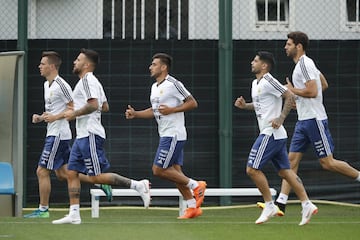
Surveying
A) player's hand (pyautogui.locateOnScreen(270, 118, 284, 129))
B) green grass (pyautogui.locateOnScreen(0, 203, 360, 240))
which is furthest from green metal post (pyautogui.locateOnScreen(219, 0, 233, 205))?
player's hand (pyautogui.locateOnScreen(270, 118, 284, 129))

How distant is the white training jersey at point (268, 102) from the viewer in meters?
11.7

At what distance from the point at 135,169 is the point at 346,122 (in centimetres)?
281

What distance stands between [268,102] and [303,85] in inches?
19.6

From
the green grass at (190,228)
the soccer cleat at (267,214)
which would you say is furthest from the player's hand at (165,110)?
the soccer cleat at (267,214)

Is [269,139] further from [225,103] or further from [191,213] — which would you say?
[225,103]

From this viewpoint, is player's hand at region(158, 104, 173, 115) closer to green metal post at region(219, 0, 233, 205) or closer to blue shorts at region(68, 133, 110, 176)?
blue shorts at region(68, 133, 110, 176)

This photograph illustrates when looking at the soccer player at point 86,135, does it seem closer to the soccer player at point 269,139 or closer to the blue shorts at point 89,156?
the blue shorts at point 89,156

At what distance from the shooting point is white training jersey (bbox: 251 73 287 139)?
11.7 meters

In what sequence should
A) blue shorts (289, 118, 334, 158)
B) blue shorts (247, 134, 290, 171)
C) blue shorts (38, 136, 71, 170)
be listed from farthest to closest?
blue shorts (38, 136, 71, 170) < blue shorts (289, 118, 334, 158) < blue shorts (247, 134, 290, 171)

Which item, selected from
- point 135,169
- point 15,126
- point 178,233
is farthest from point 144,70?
point 178,233

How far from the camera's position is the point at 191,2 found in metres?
16.5

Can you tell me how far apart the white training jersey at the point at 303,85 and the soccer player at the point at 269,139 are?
334mm

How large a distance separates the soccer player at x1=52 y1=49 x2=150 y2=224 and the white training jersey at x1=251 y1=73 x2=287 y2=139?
1620 millimetres

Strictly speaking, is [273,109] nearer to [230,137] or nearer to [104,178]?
[104,178]
